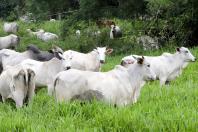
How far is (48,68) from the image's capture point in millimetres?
10656

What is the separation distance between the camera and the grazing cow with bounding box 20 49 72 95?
1045cm

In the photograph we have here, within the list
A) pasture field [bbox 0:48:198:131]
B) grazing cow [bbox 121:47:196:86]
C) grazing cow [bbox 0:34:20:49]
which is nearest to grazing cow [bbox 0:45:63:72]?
grazing cow [bbox 121:47:196:86]

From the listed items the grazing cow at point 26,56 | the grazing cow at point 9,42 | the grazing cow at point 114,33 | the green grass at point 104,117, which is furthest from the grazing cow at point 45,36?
the green grass at point 104,117

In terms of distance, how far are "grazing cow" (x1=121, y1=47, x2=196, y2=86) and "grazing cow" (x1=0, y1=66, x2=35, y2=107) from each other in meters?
4.43

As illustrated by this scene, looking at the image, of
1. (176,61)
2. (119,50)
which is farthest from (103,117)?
(119,50)

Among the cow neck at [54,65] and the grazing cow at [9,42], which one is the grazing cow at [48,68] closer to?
the cow neck at [54,65]

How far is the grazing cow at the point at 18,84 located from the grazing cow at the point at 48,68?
1976 millimetres

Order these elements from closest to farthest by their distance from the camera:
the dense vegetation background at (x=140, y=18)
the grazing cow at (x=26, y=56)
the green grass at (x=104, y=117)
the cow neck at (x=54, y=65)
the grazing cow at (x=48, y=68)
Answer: the green grass at (x=104, y=117)
the grazing cow at (x=48, y=68)
the cow neck at (x=54, y=65)
the grazing cow at (x=26, y=56)
the dense vegetation background at (x=140, y=18)

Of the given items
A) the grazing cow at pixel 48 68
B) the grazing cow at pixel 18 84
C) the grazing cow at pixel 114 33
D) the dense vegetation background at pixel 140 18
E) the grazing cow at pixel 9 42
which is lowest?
the grazing cow at pixel 9 42

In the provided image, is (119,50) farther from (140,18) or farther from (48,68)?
(48,68)

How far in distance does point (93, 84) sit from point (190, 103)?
62.3 inches

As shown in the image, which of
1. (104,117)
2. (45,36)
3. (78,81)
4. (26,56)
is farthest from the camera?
(45,36)

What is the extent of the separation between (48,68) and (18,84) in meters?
2.66

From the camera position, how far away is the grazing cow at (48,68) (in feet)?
34.3
